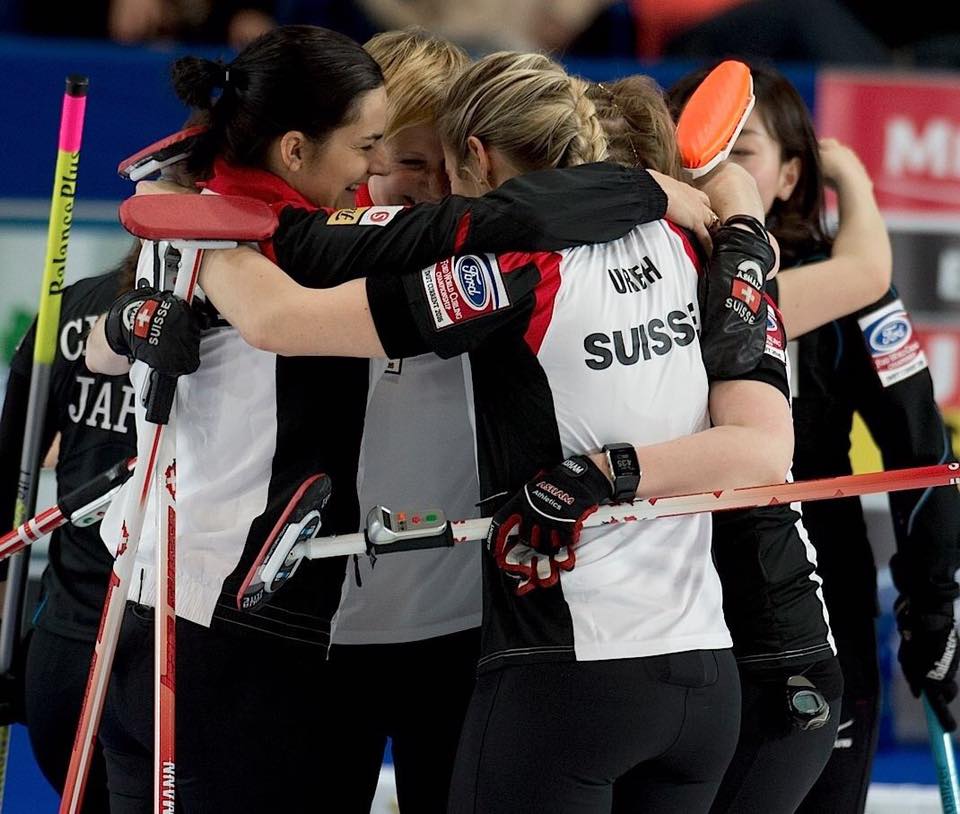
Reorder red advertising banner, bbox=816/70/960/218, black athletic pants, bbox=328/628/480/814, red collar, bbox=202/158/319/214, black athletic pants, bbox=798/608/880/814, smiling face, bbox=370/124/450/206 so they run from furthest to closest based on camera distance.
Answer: red advertising banner, bbox=816/70/960/218 < black athletic pants, bbox=798/608/880/814 < smiling face, bbox=370/124/450/206 < black athletic pants, bbox=328/628/480/814 < red collar, bbox=202/158/319/214

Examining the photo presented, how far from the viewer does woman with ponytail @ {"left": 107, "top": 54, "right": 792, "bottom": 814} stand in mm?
1704

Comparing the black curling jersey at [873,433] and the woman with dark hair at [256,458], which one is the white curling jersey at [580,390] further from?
the black curling jersey at [873,433]

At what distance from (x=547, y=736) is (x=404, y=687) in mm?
473

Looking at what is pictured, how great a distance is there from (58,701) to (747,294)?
135cm

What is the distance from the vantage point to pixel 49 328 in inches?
98.2

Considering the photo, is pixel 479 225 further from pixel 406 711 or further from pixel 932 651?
pixel 932 651

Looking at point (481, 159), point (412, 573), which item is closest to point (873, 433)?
point (412, 573)

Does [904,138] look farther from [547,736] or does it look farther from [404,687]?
[547,736]

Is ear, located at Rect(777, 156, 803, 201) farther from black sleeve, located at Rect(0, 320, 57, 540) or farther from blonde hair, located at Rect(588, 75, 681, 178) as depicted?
black sleeve, located at Rect(0, 320, 57, 540)

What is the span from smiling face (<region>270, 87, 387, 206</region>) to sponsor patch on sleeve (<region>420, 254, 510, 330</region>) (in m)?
0.31

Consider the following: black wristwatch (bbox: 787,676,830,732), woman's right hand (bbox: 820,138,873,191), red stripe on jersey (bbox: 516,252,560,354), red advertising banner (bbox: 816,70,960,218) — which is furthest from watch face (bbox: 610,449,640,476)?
red advertising banner (bbox: 816,70,960,218)

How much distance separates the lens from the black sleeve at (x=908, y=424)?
2459 mm

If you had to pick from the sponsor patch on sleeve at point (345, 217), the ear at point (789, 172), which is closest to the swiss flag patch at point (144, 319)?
the sponsor patch on sleeve at point (345, 217)

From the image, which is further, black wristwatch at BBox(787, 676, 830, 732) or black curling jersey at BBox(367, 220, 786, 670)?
black wristwatch at BBox(787, 676, 830, 732)
